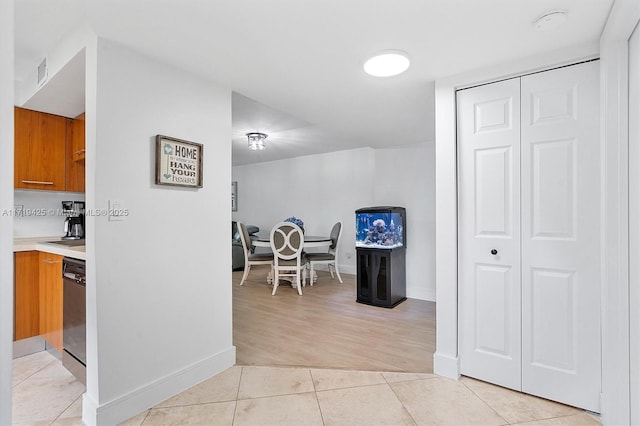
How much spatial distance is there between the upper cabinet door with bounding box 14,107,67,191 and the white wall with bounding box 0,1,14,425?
8.50 feet

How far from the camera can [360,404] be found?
75.3 inches

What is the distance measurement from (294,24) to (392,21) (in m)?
0.47

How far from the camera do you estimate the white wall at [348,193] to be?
14.1 feet

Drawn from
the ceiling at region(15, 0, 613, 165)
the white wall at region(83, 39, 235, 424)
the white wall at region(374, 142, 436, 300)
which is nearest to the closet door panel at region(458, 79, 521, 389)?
the ceiling at region(15, 0, 613, 165)

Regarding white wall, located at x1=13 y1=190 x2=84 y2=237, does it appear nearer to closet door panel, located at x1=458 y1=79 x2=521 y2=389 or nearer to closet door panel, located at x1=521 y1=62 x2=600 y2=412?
closet door panel, located at x1=458 y1=79 x2=521 y2=389

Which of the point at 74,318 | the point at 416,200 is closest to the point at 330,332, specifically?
the point at 74,318

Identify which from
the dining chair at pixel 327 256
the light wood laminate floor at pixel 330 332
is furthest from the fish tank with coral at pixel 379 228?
the dining chair at pixel 327 256

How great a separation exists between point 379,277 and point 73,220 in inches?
125

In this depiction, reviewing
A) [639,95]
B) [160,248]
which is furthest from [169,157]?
[639,95]

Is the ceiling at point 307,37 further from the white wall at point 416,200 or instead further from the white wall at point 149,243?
the white wall at point 416,200

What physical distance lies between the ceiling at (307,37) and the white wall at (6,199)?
0.97 m

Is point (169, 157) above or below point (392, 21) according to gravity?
below

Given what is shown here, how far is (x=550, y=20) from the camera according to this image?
1.54m

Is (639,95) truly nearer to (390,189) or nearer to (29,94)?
(390,189)
